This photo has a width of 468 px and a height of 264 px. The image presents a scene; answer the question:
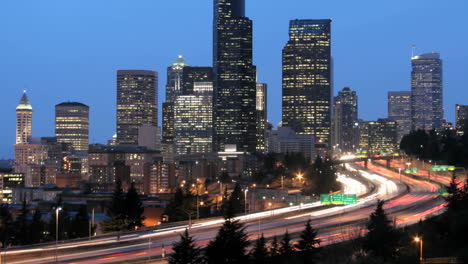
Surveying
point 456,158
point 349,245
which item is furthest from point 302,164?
point 349,245

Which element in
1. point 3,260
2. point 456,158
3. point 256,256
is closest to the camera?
point 256,256

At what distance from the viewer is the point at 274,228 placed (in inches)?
2859

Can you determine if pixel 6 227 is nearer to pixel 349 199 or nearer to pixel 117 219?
pixel 117 219

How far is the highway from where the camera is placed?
181 feet

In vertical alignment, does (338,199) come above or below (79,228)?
above

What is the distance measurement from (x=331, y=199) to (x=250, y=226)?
16902mm

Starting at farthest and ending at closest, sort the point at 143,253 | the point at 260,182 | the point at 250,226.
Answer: the point at 260,182 → the point at 250,226 → the point at 143,253

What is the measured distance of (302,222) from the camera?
7662 cm

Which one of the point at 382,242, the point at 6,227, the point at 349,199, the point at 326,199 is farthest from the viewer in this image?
the point at 6,227

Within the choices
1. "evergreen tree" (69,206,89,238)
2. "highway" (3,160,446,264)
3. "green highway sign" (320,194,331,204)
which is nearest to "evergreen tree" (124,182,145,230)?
"evergreen tree" (69,206,89,238)

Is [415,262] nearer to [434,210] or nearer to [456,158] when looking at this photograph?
[434,210]

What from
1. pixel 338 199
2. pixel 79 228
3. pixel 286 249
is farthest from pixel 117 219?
pixel 286 249

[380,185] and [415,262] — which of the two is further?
[380,185]

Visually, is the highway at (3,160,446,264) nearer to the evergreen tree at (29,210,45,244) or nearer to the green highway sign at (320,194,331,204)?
the green highway sign at (320,194,331,204)
